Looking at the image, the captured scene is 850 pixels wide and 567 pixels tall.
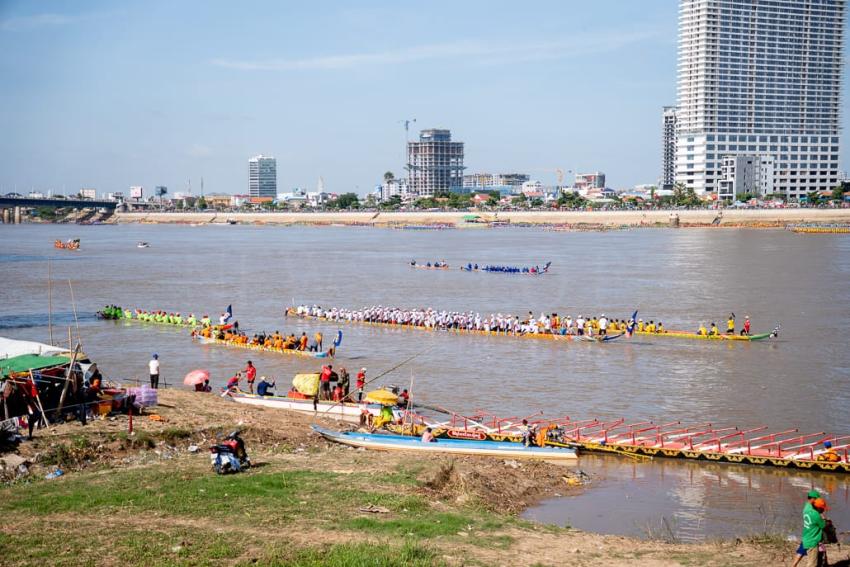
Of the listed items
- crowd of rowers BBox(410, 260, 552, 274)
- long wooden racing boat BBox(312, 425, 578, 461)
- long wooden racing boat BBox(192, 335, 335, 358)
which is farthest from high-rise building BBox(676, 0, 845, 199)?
long wooden racing boat BBox(312, 425, 578, 461)

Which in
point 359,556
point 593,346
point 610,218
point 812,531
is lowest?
point 593,346

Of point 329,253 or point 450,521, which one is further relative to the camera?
point 329,253

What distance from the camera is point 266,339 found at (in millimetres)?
34438

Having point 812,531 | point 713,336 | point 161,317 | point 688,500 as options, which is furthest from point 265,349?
point 812,531

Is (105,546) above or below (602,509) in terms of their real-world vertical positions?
above

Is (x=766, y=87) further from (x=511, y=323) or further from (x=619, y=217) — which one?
(x=511, y=323)

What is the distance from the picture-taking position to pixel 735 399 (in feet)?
86.3

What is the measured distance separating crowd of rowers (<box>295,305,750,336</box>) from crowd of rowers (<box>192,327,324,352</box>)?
4735 millimetres

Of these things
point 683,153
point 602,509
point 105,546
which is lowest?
point 602,509

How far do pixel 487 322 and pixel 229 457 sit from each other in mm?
24361

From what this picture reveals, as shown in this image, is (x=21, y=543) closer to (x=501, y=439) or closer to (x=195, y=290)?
(x=501, y=439)

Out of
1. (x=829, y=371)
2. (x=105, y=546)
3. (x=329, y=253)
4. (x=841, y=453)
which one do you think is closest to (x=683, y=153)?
(x=329, y=253)

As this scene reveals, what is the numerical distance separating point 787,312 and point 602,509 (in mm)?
32254

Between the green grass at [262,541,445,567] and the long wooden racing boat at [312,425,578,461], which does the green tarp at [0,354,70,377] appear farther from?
the green grass at [262,541,445,567]
